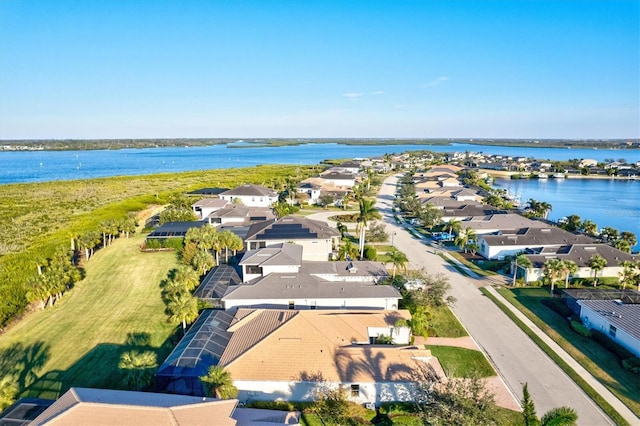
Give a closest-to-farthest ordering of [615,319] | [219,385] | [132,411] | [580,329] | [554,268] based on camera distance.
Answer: [132,411] < [219,385] < [615,319] < [580,329] < [554,268]

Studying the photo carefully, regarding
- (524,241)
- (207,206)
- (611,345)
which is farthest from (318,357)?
(207,206)

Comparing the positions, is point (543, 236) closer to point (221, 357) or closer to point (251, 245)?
point (251, 245)

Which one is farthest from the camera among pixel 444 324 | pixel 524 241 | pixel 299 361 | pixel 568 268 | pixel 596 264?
pixel 524 241

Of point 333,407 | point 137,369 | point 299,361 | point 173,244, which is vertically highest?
point 173,244

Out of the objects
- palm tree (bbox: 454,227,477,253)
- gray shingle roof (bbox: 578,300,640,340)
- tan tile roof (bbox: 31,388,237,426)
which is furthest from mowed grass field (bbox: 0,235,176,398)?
palm tree (bbox: 454,227,477,253)

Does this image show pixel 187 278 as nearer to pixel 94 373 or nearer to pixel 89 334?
pixel 89 334

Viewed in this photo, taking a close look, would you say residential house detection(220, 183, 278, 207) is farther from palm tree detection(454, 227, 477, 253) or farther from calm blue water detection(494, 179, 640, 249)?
calm blue water detection(494, 179, 640, 249)
